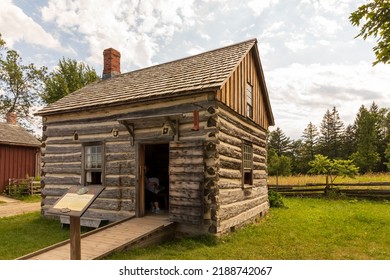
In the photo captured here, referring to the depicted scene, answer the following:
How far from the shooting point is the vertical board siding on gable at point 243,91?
8.84m

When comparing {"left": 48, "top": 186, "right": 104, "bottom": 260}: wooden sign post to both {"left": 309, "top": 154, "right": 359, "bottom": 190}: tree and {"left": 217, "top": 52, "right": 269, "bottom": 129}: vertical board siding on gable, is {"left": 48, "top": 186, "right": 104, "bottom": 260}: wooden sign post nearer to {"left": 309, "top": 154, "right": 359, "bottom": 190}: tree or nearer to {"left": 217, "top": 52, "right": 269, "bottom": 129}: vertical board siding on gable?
{"left": 217, "top": 52, "right": 269, "bottom": 129}: vertical board siding on gable

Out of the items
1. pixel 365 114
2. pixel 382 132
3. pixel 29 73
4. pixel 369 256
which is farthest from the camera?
pixel 382 132

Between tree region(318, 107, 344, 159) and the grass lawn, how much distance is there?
44363mm

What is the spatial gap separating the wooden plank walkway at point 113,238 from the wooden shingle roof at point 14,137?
1555 cm

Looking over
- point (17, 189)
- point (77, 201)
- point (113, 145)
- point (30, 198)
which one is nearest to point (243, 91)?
point (113, 145)

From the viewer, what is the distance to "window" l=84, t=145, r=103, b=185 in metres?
9.92

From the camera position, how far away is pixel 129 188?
29.8ft

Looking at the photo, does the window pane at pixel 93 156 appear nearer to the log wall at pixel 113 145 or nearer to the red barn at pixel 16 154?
the log wall at pixel 113 145

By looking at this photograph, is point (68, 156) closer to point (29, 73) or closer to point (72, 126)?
point (72, 126)

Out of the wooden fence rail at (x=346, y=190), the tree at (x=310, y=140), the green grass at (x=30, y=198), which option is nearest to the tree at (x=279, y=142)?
the tree at (x=310, y=140)

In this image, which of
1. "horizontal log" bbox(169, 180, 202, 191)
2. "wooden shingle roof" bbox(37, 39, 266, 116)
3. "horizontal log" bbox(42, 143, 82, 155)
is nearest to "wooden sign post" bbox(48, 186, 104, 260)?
"horizontal log" bbox(169, 180, 202, 191)

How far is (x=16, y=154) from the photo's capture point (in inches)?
802

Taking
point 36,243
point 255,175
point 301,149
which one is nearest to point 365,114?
point 301,149

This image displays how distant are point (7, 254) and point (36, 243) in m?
0.97
